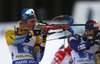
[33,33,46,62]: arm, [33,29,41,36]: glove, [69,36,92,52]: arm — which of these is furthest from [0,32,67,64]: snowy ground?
[33,29,41,36]: glove

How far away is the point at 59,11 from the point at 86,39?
1231 cm

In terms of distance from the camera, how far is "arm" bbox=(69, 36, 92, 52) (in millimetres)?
4683

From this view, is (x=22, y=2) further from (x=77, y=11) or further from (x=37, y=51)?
(x=37, y=51)

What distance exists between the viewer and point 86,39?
482 cm

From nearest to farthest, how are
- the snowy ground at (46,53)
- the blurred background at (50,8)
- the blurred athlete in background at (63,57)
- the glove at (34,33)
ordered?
the glove at (34,33), the blurred athlete in background at (63,57), the snowy ground at (46,53), the blurred background at (50,8)

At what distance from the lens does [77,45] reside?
481 cm

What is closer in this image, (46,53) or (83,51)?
(83,51)

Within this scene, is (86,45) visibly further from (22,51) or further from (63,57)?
(22,51)

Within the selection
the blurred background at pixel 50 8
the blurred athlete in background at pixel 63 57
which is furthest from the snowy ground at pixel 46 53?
the blurred background at pixel 50 8

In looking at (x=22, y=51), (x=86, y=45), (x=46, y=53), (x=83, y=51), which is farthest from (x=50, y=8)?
(x=22, y=51)

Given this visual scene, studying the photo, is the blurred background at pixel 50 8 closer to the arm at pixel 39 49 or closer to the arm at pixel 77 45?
the arm at pixel 77 45

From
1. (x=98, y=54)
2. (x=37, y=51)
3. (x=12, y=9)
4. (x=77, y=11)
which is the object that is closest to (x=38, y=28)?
(x=37, y=51)

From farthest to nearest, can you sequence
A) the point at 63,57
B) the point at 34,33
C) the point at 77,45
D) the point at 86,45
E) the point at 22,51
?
the point at 63,57 → the point at 77,45 → the point at 86,45 → the point at 22,51 → the point at 34,33

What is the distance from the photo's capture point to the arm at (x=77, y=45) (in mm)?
4683
